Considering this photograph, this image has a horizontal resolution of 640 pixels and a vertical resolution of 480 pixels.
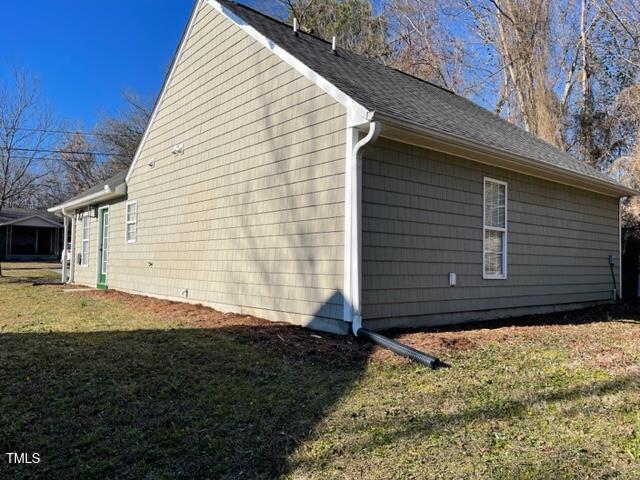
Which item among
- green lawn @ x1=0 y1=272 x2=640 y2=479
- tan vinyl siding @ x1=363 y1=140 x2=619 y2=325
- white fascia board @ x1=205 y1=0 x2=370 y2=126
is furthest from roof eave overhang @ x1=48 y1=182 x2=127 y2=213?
tan vinyl siding @ x1=363 y1=140 x2=619 y2=325

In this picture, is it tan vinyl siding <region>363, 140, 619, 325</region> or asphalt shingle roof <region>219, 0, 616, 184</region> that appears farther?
asphalt shingle roof <region>219, 0, 616, 184</region>

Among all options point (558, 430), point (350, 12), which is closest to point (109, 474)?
point (558, 430)

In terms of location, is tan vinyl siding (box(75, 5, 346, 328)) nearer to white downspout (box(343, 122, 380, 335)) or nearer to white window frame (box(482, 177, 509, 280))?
white downspout (box(343, 122, 380, 335))

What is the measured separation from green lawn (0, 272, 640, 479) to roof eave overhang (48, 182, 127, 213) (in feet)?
20.9

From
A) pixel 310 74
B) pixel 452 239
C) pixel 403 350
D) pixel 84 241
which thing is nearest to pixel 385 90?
pixel 310 74

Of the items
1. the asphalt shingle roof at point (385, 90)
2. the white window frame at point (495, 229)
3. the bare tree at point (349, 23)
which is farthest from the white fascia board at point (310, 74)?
the bare tree at point (349, 23)

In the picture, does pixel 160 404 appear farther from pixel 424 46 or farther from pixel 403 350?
pixel 424 46

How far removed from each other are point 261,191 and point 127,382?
3788 mm

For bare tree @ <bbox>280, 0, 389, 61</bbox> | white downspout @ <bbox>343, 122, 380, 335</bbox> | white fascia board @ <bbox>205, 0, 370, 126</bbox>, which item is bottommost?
white downspout @ <bbox>343, 122, 380, 335</bbox>

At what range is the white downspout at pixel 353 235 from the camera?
5605mm

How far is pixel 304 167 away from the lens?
6.44 m

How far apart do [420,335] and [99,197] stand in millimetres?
9715

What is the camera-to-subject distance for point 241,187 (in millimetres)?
7742

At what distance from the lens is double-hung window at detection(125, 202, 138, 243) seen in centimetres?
1140
